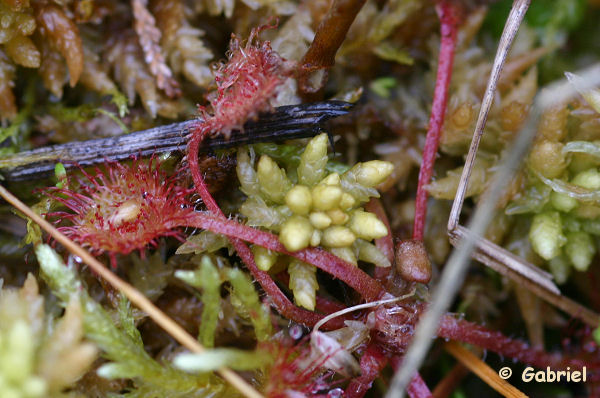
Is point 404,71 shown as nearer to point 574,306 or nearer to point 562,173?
point 562,173

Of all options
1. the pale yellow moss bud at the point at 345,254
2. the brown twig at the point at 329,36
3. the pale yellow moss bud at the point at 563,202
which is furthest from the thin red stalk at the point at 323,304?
the pale yellow moss bud at the point at 563,202

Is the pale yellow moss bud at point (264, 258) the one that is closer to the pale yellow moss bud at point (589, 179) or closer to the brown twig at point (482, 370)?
the brown twig at point (482, 370)

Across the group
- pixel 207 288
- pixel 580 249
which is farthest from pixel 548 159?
pixel 207 288

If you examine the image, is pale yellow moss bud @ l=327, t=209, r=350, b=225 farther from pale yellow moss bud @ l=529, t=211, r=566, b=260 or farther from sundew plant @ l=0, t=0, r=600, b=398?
pale yellow moss bud @ l=529, t=211, r=566, b=260

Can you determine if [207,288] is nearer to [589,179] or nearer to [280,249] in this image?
[280,249]

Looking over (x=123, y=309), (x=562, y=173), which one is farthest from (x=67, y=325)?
(x=562, y=173)

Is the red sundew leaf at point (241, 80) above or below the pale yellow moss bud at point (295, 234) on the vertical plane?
above
